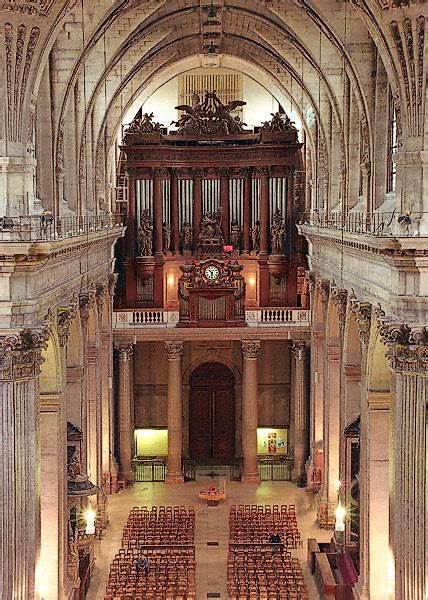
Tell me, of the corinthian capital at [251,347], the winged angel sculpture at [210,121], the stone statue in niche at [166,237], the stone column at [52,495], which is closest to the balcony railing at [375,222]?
the corinthian capital at [251,347]

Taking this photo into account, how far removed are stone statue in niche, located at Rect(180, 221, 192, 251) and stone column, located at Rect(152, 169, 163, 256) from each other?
982mm

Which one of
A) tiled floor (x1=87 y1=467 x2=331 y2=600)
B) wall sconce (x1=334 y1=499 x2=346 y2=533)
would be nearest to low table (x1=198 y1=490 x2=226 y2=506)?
tiled floor (x1=87 y1=467 x2=331 y2=600)

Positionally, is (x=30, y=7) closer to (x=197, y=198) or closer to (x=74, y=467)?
(x=74, y=467)

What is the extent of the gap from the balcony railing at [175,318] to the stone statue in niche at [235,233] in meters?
3.72

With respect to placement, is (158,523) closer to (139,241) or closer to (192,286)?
(192,286)

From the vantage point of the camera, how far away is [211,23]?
3588 centimetres

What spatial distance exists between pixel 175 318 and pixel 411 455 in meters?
21.7

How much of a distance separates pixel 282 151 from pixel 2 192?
78.6 feet

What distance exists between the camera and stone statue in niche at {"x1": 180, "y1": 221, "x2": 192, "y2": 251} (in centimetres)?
4425

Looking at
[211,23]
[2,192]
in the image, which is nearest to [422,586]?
[2,192]

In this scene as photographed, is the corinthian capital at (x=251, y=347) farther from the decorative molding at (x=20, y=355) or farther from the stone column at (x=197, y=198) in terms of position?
the decorative molding at (x=20, y=355)

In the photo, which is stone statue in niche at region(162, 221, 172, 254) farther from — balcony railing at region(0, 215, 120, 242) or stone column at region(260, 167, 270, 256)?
balcony railing at region(0, 215, 120, 242)

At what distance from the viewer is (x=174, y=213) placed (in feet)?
145

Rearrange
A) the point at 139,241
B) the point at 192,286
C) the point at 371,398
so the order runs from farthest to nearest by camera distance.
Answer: the point at 139,241 → the point at 192,286 → the point at 371,398
